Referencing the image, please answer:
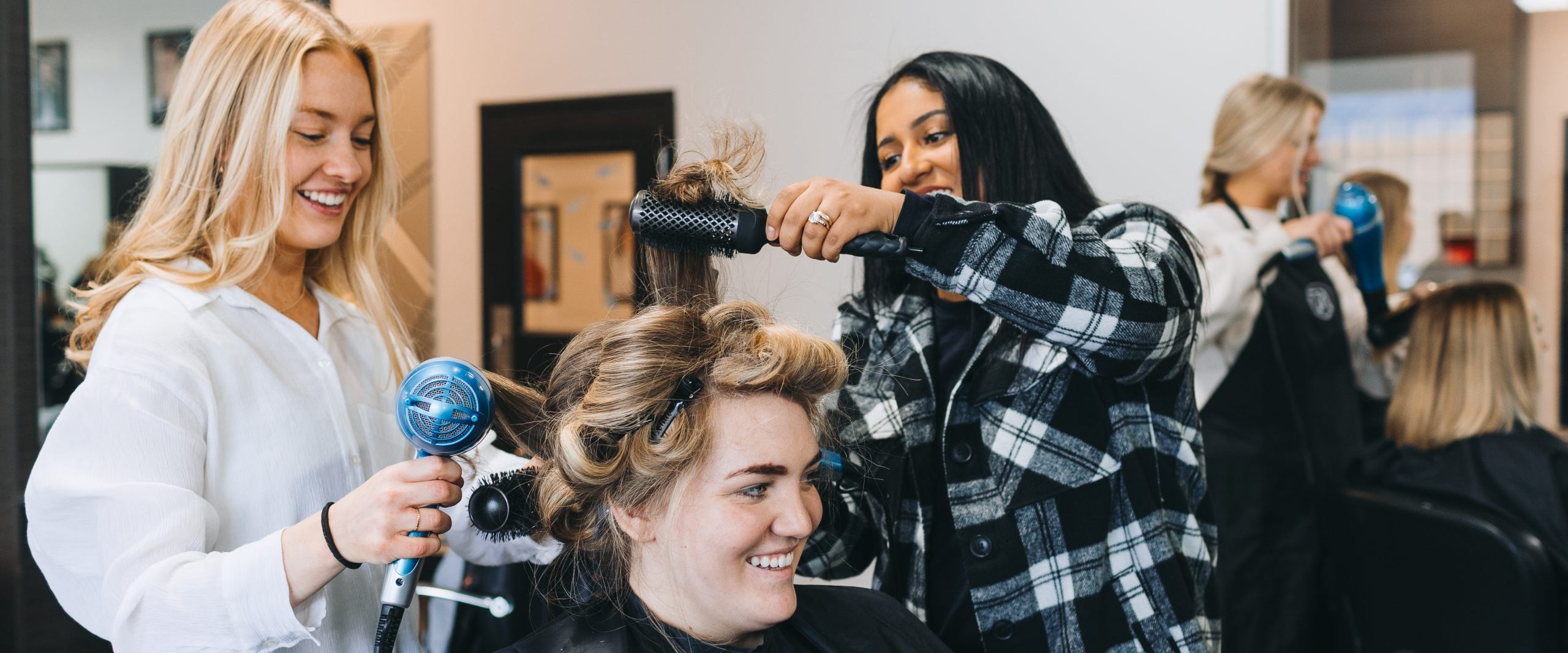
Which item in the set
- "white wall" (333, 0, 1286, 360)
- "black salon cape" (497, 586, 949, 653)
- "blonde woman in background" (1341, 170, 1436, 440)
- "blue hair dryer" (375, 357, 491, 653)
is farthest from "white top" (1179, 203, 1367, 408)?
"blue hair dryer" (375, 357, 491, 653)

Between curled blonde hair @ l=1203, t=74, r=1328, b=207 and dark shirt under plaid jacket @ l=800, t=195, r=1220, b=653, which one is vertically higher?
curled blonde hair @ l=1203, t=74, r=1328, b=207

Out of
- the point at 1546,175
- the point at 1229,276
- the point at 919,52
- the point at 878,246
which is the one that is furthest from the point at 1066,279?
the point at 1546,175

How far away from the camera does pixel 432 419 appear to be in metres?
1.11

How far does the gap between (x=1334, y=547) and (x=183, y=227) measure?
2.49 metres

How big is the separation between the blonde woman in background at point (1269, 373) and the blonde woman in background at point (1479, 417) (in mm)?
148

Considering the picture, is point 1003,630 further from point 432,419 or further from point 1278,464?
point 1278,464

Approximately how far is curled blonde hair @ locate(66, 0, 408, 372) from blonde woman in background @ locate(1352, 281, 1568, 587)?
7.94 ft

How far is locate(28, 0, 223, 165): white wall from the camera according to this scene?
246 centimetres

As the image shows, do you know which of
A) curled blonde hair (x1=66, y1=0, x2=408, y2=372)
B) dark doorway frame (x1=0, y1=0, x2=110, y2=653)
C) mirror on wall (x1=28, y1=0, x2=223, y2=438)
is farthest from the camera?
mirror on wall (x1=28, y1=0, x2=223, y2=438)

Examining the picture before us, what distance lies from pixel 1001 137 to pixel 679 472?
0.62m

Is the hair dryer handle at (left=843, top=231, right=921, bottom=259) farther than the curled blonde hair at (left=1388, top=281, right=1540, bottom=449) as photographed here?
No

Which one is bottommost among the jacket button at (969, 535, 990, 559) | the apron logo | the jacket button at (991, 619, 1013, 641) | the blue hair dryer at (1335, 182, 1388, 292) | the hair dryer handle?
the jacket button at (991, 619, 1013, 641)

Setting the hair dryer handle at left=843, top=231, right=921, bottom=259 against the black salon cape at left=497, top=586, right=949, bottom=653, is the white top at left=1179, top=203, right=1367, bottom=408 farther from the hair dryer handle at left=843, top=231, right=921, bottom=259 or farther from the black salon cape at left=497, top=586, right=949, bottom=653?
the hair dryer handle at left=843, top=231, right=921, bottom=259

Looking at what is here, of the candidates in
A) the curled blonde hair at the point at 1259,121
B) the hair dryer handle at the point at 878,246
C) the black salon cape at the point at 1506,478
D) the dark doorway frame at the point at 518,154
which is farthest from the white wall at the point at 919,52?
the hair dryer handle at the point at 878,246
